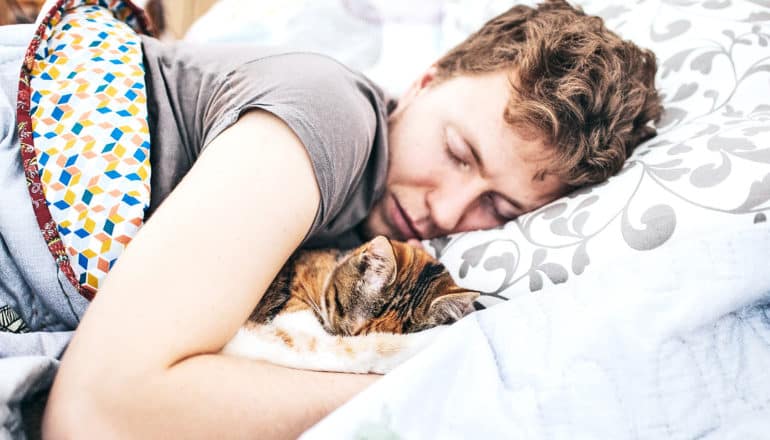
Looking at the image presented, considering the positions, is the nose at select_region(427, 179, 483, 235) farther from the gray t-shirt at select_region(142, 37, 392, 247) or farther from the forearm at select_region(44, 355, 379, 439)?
the forearm at select_region(44, 355, 379, 439)

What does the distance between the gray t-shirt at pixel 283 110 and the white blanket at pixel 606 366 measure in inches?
12.6

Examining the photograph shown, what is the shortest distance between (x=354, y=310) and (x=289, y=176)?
0.33m

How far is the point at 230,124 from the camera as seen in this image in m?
0.78

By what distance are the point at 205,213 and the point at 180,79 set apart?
1.48ft

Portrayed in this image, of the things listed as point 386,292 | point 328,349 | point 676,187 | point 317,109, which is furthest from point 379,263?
point 676,187

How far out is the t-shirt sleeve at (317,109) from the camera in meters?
0.78

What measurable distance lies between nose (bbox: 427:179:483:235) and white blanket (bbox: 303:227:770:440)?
33 centimetres

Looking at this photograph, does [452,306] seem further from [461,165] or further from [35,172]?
[35,172]

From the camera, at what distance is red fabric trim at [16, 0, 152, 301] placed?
78cm

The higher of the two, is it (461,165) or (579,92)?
(579,92)

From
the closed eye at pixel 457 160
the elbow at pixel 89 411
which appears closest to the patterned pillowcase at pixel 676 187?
the closed eye at pixel 457 160

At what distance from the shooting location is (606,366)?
0.64 meters

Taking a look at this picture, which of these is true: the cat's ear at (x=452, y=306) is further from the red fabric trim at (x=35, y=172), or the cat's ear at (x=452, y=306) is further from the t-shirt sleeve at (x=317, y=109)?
the red fabric trim at (x=35, y=172)

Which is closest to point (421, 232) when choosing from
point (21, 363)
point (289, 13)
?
point (21, 363)
